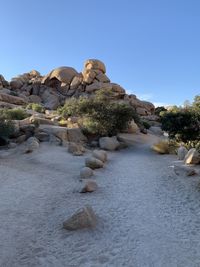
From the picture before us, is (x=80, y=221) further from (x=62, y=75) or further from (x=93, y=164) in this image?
(x=62, y=75)

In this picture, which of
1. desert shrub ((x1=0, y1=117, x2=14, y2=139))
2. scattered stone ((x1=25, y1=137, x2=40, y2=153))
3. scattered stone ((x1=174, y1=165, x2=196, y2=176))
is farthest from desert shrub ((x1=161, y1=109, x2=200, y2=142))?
desert shrub ((x1=0, y1=117, x2=14, y2=139))

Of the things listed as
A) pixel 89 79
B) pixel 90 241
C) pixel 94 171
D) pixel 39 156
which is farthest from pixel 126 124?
pixel 89 79

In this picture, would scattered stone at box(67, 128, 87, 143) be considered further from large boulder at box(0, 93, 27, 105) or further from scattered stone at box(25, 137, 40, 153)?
large boulder at box(0, 93, 27, 105)

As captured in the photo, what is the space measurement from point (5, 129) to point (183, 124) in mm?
11206

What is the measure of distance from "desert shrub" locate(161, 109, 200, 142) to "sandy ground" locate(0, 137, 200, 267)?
6.42 m

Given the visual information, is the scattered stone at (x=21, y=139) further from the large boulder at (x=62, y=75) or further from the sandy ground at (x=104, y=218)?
the large boulder at (x=62, y=75)

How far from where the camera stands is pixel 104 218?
937 centimetres

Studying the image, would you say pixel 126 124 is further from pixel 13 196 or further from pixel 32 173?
pixel 13 196

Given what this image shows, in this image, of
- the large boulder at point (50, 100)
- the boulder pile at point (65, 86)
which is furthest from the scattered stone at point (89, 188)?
the large boulder at point (50, 100)

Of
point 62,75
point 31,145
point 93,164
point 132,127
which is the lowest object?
point 93,164

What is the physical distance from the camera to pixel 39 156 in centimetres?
1828

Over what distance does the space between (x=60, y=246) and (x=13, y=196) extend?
164 inches

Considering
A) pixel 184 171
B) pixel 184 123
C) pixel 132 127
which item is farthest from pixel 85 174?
pixel 132 127

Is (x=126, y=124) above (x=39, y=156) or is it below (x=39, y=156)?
above
